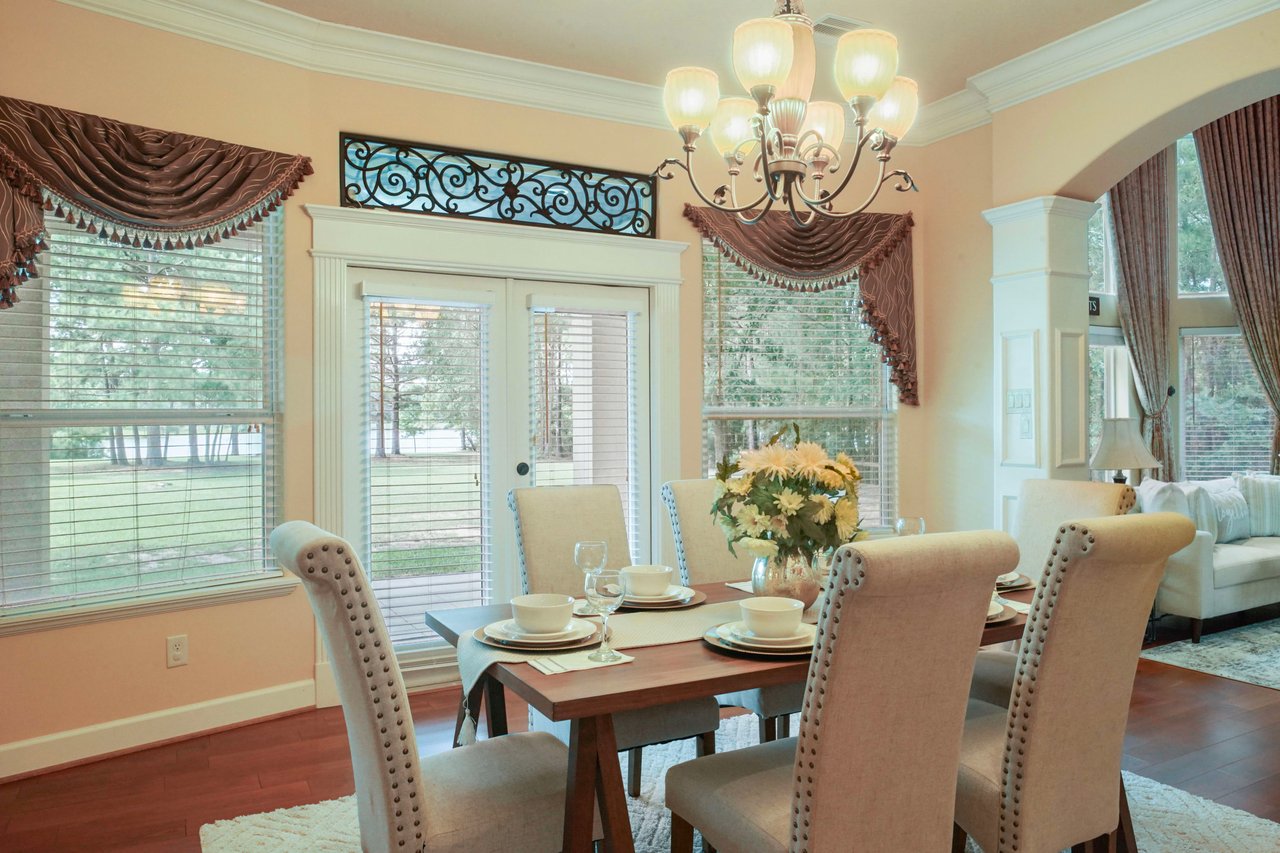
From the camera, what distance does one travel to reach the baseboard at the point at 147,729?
306 centimetres

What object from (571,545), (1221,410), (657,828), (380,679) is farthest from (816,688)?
(1221,410)

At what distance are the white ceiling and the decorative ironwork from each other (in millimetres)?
478

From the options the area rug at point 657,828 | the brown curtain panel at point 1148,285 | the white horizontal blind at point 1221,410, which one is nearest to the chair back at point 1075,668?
the area rug at point 657,828

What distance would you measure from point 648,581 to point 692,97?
1390 mm

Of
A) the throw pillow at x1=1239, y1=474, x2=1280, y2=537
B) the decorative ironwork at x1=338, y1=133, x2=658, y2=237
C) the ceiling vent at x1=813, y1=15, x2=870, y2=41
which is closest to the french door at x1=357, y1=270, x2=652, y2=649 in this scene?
the decorative ironwork at x1=338, y1=133, x2=658, y2=237

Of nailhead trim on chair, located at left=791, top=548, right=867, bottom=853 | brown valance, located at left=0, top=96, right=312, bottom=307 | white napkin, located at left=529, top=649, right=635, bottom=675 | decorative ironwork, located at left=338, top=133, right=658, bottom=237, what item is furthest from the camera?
decorative ironwork, located at left=338, top=133, right=658, bottom=237

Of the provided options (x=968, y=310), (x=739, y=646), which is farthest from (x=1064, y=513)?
(x=968, y=310)

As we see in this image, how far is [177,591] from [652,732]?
6.70 feet

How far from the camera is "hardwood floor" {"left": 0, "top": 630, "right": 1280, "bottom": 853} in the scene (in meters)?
2.66

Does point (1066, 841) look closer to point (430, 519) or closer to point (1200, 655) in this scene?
point (430, 519)

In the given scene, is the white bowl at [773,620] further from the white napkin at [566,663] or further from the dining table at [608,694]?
the white napkin at [566,663]

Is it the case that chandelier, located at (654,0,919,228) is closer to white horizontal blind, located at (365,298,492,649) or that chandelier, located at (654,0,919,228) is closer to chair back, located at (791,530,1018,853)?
chair back, located at (791,530,1018,853)

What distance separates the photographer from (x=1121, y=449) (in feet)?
16.2

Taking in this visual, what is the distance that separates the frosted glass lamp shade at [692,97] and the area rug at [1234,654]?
140 inches
